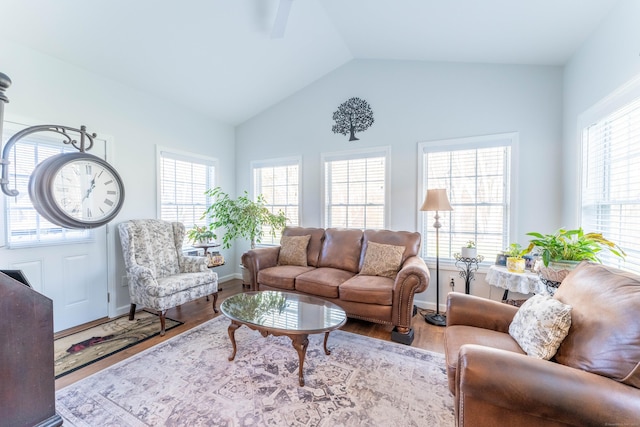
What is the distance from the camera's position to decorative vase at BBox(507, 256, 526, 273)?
268cm

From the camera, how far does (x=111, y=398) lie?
187 centimetres

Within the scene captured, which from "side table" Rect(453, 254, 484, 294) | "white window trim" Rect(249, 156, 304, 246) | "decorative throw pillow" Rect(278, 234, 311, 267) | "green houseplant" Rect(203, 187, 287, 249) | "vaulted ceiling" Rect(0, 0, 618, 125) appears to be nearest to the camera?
"vaulted ceiling" Rect(0, 0, 618, 125)

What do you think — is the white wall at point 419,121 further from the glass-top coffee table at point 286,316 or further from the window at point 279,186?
the glass-top coffee table at point 286,316

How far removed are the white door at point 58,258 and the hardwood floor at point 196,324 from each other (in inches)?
9.0

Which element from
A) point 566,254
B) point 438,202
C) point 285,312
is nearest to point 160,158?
point 285,312

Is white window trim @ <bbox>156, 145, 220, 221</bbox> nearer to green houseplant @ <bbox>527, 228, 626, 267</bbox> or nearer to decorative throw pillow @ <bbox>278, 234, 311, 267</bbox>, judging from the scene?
decorative throw pillow @ <bbox>278, 234, 311, 267</bbox>

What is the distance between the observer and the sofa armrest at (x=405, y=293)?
2.62m

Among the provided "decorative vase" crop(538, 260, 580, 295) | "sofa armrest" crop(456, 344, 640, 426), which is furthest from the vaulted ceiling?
"sofa armrest" crop(456, 344, 640, 426)

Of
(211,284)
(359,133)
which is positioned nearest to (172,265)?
(211,284)

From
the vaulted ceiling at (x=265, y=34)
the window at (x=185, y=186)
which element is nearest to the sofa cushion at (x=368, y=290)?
the vaulted ceiling at (x=265, y=34)

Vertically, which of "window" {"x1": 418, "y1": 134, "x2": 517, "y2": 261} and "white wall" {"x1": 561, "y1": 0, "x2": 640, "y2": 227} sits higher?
"white wall" {"x1": 561, "y1": 0, "x2": 640, "y2": 227}

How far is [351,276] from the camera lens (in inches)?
128

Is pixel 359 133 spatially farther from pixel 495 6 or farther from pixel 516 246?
pixel 516 246

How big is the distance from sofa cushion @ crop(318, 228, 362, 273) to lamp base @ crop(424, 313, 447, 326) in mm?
959
